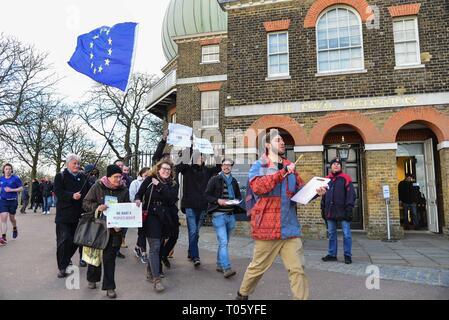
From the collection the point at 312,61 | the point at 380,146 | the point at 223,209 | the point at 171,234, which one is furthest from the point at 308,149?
the point at 171,234

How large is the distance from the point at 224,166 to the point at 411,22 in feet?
28.5

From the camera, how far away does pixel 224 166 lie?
6250mm

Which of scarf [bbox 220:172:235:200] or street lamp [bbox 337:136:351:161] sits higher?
street lamp [bbox 337:136:351:161]

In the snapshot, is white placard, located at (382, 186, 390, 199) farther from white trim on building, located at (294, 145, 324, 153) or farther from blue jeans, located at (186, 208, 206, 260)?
blue jeans, located at (186, 208, 206, 260)

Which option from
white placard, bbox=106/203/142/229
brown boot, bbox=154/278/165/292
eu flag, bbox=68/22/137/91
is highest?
eu flag, bbox=68/22/137/91

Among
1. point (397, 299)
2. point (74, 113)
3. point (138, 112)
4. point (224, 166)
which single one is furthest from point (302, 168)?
point (74, 113)

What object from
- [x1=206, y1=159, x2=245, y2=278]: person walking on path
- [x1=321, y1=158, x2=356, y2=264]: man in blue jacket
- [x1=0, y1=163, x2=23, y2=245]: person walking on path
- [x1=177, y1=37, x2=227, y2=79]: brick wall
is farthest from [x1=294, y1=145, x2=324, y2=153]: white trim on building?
[x1=177, y1=37, x2=227, y2=79]: brick wall

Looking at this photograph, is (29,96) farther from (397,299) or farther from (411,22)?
(397,299)

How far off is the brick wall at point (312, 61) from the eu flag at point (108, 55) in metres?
5.98

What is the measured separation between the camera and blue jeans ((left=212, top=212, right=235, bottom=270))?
5.73 meters

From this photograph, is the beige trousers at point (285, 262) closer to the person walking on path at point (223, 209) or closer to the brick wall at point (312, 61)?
the person walking on path at point (223, 209)

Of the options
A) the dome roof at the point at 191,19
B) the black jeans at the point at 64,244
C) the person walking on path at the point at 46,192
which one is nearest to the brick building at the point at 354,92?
the black jeans at the point at 64,244

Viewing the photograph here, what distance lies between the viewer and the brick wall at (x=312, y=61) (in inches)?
408

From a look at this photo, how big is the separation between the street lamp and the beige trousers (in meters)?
8.78
